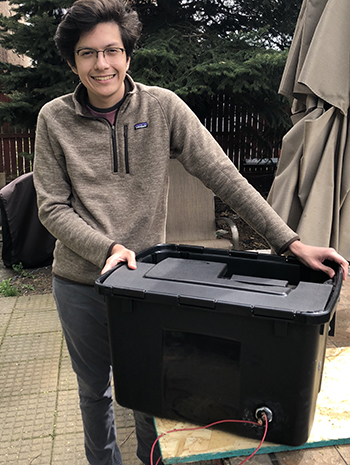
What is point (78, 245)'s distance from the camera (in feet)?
4.86

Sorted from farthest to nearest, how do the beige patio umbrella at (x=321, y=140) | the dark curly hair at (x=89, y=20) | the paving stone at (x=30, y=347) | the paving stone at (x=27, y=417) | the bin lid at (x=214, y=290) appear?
1. the paving stone at (x=30, y=347)
2. the paving stone at (x=27, y=417)
3. the beige patio umbrella at (x=321, y=140)
4. the dark curly hair at (x=89, y=20)
5. the bin lid at (x=214, y=290)

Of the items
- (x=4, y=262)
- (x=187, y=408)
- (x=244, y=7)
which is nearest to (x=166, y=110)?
(x=187, y=408)

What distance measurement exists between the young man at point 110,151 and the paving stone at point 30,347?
74.2 inches

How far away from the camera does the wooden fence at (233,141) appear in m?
6.53

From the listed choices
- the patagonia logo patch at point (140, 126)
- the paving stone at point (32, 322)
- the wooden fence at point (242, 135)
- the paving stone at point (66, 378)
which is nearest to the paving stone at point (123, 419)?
the paving stone at point (66, 378)

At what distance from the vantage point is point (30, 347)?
3.39m

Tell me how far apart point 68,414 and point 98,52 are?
7.16ft

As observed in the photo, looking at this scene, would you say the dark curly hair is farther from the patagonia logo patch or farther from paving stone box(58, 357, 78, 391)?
paving stone box(58, 357, 78, 391)

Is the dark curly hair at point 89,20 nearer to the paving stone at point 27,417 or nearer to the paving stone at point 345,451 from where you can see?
the paving stone at point 345,451

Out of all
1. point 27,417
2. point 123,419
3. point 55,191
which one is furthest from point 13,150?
point 55,191

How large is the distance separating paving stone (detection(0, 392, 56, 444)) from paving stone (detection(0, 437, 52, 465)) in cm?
4

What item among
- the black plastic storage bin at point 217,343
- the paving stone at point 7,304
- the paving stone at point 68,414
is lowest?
the paving stone at point 7,304

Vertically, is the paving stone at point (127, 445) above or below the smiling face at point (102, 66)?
below

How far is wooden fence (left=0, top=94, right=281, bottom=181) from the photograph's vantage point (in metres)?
6.53
